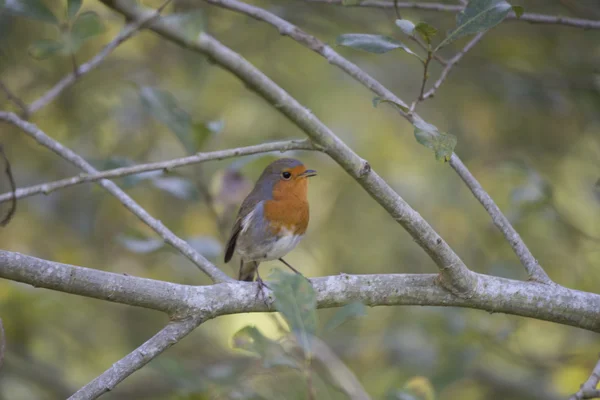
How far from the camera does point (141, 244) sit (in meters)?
3.37

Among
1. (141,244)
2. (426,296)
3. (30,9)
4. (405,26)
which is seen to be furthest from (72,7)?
(426,296)

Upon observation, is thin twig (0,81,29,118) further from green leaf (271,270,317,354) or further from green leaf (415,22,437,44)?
green leaf (415,22,437,44)

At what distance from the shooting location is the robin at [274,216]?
370cm

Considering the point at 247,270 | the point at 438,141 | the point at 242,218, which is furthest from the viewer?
the point at 247,270

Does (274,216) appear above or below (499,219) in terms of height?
above

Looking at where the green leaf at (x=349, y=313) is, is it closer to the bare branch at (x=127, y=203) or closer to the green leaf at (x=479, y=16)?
the bare branch at (x=127, y=203)

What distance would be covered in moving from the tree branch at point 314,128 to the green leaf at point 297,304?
49cm

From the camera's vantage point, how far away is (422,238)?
2141mm

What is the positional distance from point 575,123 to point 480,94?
0.78 metres

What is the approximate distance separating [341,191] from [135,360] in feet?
13.6

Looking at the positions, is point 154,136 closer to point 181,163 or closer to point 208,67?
point 208,67

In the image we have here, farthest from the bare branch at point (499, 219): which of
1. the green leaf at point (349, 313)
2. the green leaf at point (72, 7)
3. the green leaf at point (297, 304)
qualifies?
the green leaf at point (72, 7)

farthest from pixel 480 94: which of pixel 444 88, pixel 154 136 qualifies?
pixel 154 136

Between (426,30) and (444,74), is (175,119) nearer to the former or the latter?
(444,74)
